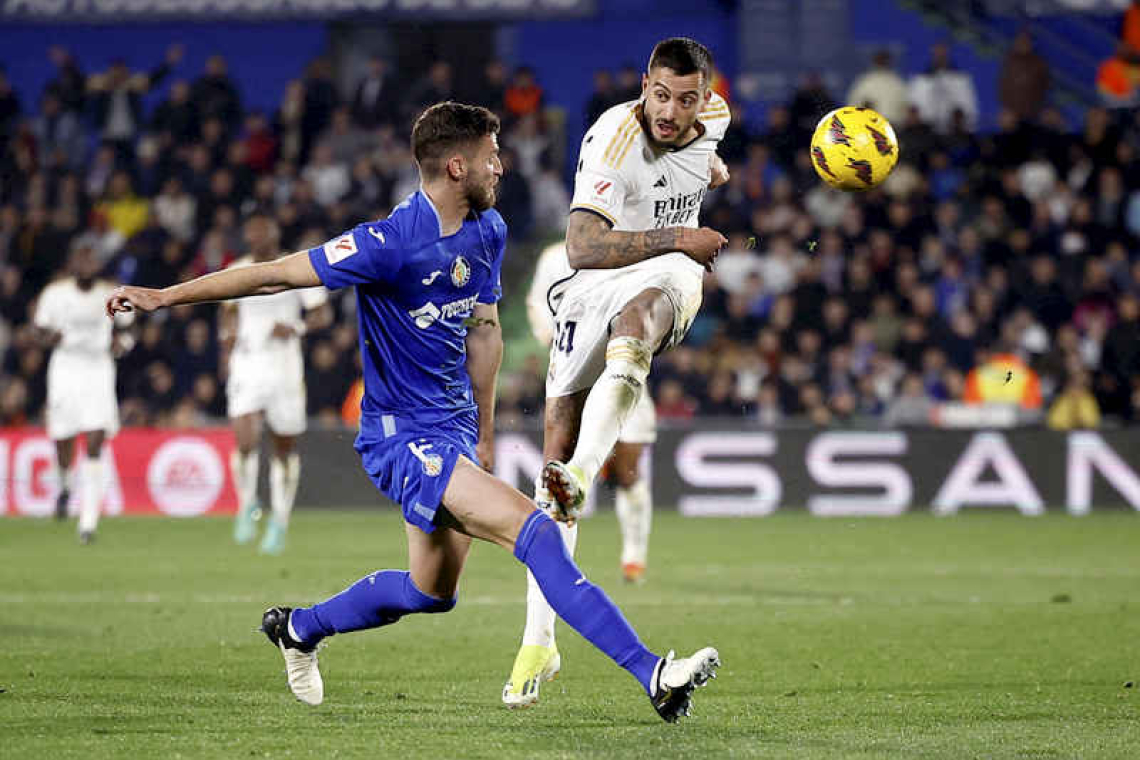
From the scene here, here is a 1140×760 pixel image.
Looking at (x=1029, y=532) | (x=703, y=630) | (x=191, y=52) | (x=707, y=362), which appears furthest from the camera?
(x=191, y=52)

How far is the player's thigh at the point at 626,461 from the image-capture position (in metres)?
12.0

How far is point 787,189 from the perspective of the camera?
20625mm

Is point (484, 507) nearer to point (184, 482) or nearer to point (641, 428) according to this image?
point (641, 428)

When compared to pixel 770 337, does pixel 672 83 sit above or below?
above

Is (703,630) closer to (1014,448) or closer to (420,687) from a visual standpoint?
(420,687)

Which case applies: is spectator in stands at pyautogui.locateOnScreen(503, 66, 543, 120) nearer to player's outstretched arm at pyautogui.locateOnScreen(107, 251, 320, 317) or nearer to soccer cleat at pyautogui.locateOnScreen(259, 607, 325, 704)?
soccer cleat at pyautogui.locateOnScreen(259, 607, 325, 704)

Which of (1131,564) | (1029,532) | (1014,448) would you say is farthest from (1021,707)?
(1014,448)

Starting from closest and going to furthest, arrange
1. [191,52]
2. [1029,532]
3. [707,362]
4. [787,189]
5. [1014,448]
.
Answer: [1029,532]
[1014,448]
[707,362]
[787,189]
[191,52]

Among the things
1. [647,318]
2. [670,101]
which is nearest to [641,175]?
[670,101]

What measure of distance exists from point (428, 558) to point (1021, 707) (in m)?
2.39

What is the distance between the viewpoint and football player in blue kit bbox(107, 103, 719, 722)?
5.95 m

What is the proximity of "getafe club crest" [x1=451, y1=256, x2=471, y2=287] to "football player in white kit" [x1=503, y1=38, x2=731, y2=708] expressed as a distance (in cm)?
88

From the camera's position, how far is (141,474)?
1839 cm

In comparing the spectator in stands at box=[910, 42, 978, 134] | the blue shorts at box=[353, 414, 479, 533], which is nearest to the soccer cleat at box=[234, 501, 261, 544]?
the blue shorts at box=[353, 414, 479, 533]
